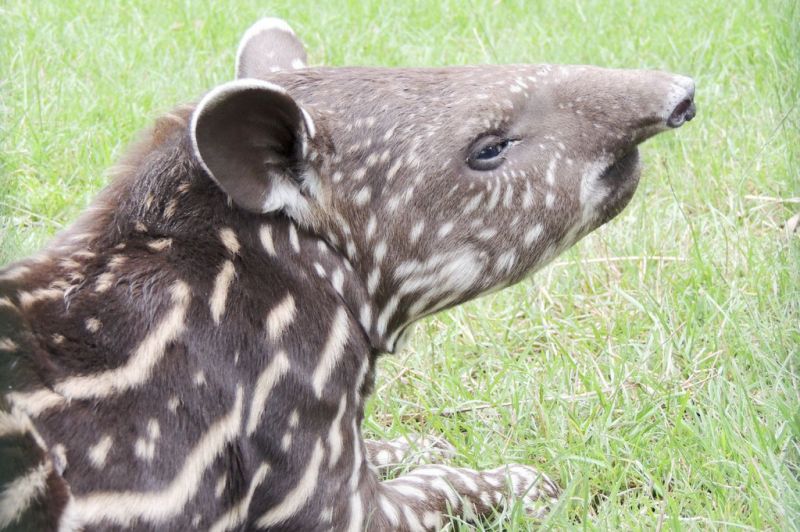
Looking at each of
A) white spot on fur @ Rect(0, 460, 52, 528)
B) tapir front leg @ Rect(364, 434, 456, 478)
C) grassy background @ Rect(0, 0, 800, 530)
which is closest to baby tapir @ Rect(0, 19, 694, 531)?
white spot on fur @ Rect(0, 460, 52, 528)

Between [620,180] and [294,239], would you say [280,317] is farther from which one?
[620,180]

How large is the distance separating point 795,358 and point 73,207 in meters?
3.56

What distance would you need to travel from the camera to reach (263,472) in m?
3.05

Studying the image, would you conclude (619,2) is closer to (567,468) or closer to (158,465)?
(567,468)

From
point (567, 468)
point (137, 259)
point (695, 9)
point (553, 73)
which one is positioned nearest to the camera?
point (137, 259)

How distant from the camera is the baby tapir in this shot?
2803mm

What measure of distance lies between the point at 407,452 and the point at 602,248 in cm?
175

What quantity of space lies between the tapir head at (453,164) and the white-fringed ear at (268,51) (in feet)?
1.38

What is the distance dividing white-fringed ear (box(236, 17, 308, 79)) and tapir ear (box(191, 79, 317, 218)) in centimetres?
74

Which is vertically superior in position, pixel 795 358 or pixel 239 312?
pixel 239 312

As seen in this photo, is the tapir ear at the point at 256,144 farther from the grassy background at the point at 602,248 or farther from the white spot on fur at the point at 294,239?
the grassy background at the point at 602,248

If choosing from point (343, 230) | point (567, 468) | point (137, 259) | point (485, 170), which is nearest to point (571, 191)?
point (485, 170)

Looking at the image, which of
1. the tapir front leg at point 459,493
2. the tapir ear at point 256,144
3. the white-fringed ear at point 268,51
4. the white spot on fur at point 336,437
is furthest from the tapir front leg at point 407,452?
the white-fringed ear at point 268,51

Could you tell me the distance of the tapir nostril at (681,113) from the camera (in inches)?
138
